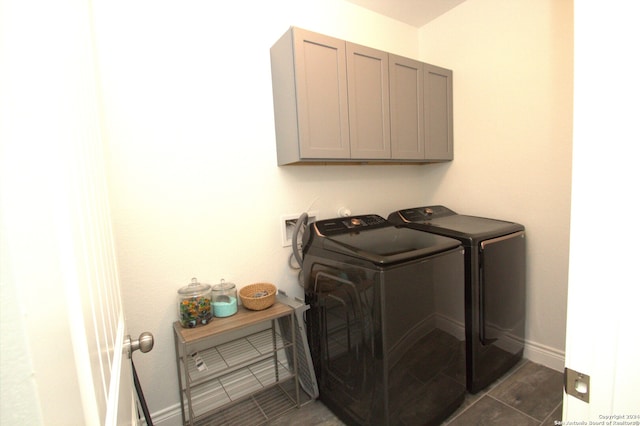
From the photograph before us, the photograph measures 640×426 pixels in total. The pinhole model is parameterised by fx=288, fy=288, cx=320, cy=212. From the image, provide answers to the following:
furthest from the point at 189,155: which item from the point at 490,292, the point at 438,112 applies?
the point at 490,292

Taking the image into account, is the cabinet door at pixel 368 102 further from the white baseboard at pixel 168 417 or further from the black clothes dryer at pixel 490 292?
the white baseboard at pixel 168 417

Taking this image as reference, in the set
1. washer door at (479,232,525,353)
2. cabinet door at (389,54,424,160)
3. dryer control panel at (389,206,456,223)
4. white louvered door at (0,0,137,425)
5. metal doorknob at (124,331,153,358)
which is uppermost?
cabinet door at (389,54,424,160)

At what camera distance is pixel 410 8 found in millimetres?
2332

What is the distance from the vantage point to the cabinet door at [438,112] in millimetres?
2262

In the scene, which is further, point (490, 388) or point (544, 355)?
point (544, 355)

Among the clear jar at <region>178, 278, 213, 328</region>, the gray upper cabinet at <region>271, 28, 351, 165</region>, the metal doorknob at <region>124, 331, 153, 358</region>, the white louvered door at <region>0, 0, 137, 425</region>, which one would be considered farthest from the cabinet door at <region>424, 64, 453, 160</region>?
the white louvered door at <region>0, 0, 137, 425</region>

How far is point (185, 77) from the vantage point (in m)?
1.62

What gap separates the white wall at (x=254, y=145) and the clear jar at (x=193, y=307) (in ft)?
0.34

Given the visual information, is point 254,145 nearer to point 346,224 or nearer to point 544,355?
point 346,224

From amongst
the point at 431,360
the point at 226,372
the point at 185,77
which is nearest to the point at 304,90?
the point at 185,77

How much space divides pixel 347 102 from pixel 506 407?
2076 millimetres

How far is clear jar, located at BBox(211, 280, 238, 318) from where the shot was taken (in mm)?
1613

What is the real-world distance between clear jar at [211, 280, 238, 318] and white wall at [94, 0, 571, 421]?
9cm

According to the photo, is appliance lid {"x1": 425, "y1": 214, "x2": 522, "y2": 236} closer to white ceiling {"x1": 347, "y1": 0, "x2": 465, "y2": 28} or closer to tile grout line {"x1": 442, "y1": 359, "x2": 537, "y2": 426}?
tile grout line {"x1": 442, "y1": 359, "x2": 537, "y2": 426}
